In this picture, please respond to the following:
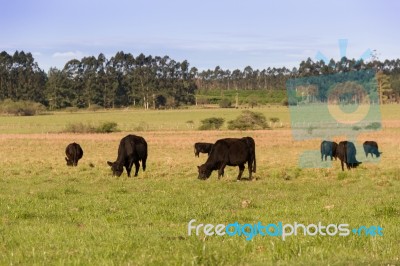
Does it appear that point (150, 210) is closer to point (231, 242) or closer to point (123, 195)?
point (123, 195)

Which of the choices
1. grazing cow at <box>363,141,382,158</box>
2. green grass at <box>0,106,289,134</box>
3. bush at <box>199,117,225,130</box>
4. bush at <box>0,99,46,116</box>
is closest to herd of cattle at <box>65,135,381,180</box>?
grazing cow at <box>363,141,382,158</box>

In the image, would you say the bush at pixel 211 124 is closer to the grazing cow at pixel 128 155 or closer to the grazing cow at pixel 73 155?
the grazing cow at pixel 73 155

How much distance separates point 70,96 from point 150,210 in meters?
133

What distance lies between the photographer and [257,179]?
18953mm

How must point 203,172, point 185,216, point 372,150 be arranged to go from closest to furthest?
point 185,216
point 203,172
point 372,150

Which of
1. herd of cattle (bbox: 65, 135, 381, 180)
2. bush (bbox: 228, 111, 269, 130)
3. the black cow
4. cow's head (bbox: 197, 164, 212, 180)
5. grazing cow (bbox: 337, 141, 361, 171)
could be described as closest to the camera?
cow's head (bbox: 197, 164, 212, 180)

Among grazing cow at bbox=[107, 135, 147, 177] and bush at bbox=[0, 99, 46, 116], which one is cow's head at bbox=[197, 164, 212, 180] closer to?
grazing cow at bbox=[107, 135, 147, 177]

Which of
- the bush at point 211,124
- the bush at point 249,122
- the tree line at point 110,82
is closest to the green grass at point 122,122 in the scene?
the bush at point 211,124

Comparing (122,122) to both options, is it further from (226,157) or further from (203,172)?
(203,172)

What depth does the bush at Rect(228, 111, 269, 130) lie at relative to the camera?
214ft

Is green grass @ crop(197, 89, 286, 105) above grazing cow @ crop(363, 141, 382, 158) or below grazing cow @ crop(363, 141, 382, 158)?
above

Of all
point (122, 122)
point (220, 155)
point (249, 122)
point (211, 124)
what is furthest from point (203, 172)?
point (122, 122)

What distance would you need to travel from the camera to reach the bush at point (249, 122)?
65.2 meters

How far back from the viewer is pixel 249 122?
65938 millimetres
